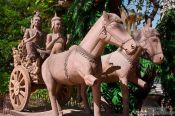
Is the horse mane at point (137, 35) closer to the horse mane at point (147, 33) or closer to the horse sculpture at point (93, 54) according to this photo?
the horse mane at point (147, 33)

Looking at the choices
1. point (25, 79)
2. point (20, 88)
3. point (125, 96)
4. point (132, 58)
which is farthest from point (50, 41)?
point (125, 96)

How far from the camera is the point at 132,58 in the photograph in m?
5.62

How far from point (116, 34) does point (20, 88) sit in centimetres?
247

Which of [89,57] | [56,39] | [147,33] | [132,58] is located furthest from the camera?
[56,39]

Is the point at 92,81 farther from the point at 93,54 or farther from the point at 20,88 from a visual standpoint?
the point at 20,88

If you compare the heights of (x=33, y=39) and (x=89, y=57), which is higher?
(x=33, y=39)

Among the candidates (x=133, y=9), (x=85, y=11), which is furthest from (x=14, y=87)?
(x=133, y=9)

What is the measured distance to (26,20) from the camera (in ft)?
38.6

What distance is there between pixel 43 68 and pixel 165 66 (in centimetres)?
363

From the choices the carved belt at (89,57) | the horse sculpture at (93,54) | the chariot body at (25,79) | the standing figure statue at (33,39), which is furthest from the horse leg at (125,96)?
the standing figure statue at (33,39)

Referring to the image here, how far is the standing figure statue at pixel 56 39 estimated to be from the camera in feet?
18.9

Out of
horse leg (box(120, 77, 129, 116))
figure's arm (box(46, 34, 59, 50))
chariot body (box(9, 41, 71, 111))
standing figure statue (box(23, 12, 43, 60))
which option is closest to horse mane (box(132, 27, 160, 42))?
horse leg (box(120, 77, 129, 116))

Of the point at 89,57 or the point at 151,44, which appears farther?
the point at 151,44

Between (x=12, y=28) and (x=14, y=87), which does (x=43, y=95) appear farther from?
(x=14, y=87)
